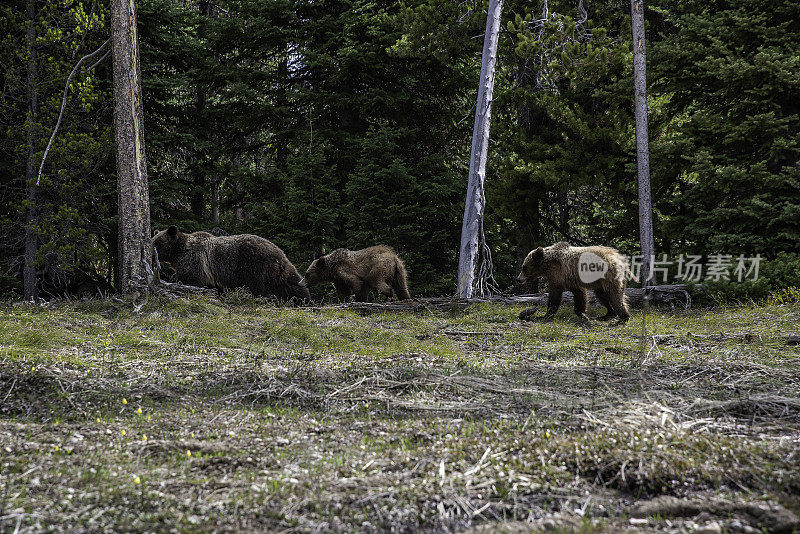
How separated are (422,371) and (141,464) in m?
→ 2.89

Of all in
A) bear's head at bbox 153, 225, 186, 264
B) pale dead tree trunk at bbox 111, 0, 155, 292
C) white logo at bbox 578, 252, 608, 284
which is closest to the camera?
white logo at bbox 578, 252, 608, 284

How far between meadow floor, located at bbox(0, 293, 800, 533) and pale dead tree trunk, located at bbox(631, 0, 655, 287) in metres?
5.46

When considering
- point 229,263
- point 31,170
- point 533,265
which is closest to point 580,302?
point 533,265

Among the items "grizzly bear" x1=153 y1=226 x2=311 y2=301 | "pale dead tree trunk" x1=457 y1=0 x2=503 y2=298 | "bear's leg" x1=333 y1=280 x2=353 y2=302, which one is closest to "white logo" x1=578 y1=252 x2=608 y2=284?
"pale dead tree trunk" x1=457 y1=0 x2=503 y2=298

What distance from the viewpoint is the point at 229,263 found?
42.4 ft

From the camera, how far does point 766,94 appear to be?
11.7m

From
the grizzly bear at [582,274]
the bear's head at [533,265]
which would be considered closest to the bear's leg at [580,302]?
the grizzly bear at [582,274]

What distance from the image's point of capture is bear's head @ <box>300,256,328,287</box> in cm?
1369

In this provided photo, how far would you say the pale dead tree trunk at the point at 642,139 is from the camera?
1213 centimetres

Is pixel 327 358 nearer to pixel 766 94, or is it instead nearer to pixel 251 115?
pixel 766 94

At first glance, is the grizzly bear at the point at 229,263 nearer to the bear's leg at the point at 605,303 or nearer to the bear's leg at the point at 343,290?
the bear's leg at the point at 343,290

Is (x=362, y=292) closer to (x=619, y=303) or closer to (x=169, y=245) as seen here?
(x=169, y=245)

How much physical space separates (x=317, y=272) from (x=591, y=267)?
6668 mm

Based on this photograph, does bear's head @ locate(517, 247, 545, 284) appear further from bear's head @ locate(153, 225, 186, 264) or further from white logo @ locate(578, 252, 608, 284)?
bear's head @ locate(153, 225, 186, 264)
